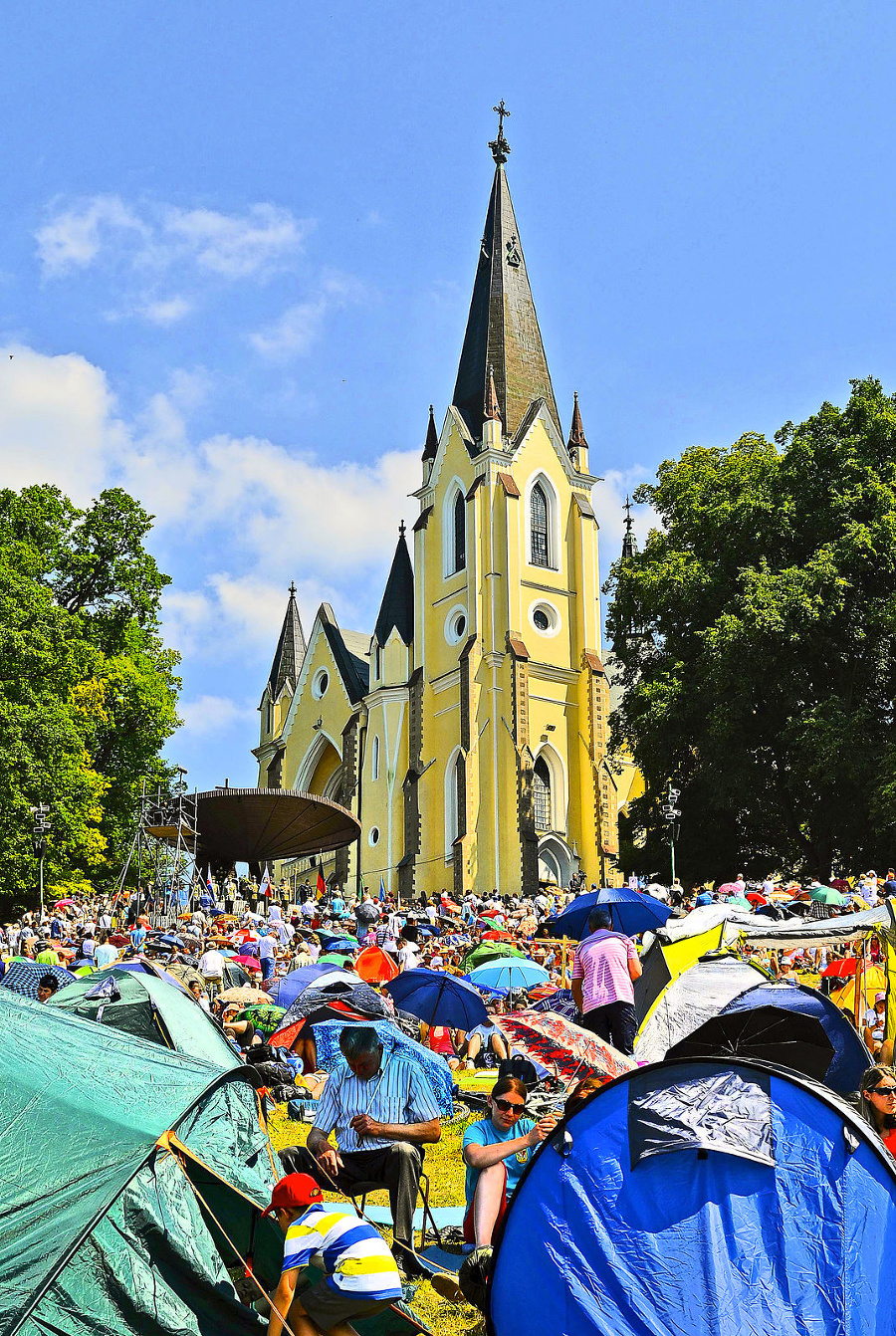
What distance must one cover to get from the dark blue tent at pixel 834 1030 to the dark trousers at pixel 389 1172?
3558mm

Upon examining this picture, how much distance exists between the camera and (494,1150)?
6.88m

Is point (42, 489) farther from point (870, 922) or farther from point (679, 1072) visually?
point (679, 1072)

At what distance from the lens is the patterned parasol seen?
29.7 ft

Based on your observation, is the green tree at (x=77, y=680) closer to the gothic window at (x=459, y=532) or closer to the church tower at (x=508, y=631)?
the church tower at (x=508, y=631)

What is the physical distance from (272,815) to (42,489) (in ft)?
38.4

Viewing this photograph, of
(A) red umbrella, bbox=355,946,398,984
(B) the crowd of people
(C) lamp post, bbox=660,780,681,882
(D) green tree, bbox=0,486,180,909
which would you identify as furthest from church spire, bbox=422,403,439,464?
(A) red umbrella, bbox=355,946,398,984

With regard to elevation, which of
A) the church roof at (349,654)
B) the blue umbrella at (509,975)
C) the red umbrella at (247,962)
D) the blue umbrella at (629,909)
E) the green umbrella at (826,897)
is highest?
the church roof at (349,654)

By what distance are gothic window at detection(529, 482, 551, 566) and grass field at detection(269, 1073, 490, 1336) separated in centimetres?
4196

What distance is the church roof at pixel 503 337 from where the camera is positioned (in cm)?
5688

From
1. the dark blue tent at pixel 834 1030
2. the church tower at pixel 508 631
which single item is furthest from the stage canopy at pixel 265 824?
the dark blue tent at pixel 834 1030

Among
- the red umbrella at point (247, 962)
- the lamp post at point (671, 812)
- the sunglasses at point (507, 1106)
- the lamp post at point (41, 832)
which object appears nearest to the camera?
the sunglasses at point (507, 1106)

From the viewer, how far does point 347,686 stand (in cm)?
6178

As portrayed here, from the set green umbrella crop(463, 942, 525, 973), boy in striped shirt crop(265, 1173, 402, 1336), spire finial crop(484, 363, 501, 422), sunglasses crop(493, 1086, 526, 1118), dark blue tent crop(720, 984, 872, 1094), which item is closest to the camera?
boy in striped shirt crop(265, 1173, 402, 1336)

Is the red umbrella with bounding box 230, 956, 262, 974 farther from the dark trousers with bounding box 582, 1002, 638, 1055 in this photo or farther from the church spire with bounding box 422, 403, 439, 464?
the church spire with bounding box 422, 403, 439, 464
